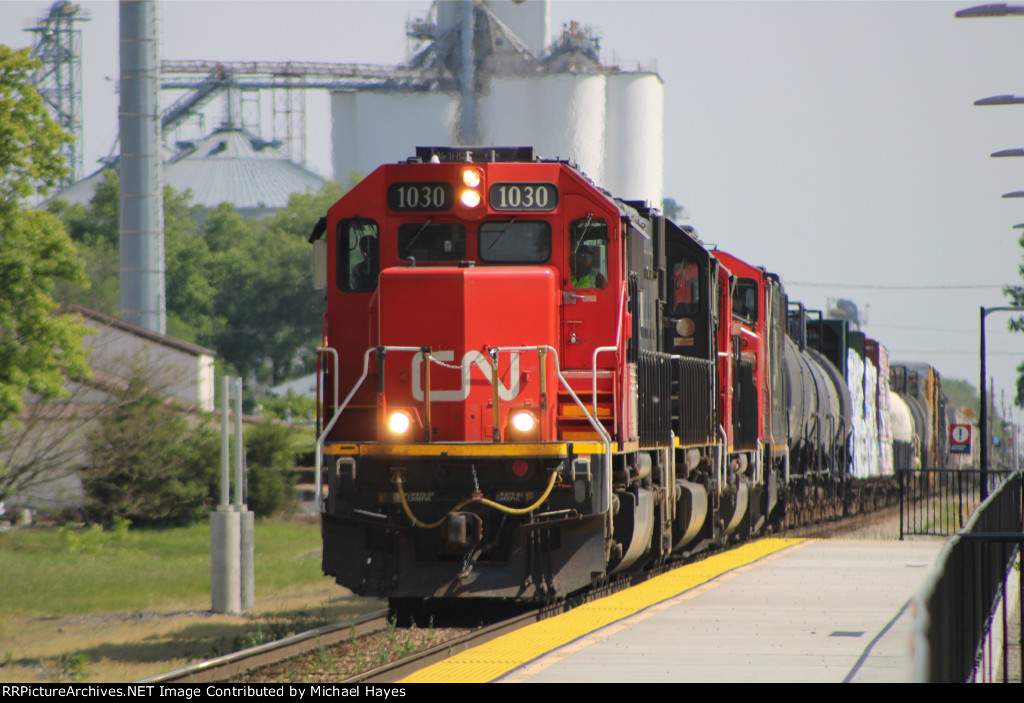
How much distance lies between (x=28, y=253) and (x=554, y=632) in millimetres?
18690

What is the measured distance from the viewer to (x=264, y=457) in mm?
39375

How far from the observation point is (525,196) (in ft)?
40.8

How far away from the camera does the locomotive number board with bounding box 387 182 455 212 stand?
12.4 meters

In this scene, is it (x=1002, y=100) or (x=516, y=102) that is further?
(x=516, y=102)

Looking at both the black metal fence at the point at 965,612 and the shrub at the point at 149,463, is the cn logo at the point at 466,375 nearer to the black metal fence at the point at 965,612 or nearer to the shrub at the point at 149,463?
the black metal fence at the point at 965,612

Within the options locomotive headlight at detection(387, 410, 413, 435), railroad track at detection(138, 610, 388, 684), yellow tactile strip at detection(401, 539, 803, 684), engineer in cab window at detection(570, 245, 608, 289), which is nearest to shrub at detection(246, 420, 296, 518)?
yellow tactile strip at detection(401, 539, 803, 684)

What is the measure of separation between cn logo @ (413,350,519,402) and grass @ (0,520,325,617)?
10.1 m

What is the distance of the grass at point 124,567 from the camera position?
21.4 meters

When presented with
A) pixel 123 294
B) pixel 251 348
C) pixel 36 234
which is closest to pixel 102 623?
pixel 36 234

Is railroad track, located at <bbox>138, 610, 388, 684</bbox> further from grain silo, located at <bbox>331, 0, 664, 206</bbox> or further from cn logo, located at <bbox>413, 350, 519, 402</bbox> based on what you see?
grain silo, located at <bbox>331, 0, 664, 206</bbox>

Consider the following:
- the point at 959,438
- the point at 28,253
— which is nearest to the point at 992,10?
the point at 28,253

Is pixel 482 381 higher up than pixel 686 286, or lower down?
lower down

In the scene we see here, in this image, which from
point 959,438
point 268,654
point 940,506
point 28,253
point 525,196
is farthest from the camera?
point 959,438

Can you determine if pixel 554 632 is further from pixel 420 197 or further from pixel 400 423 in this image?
pixel 420 197
